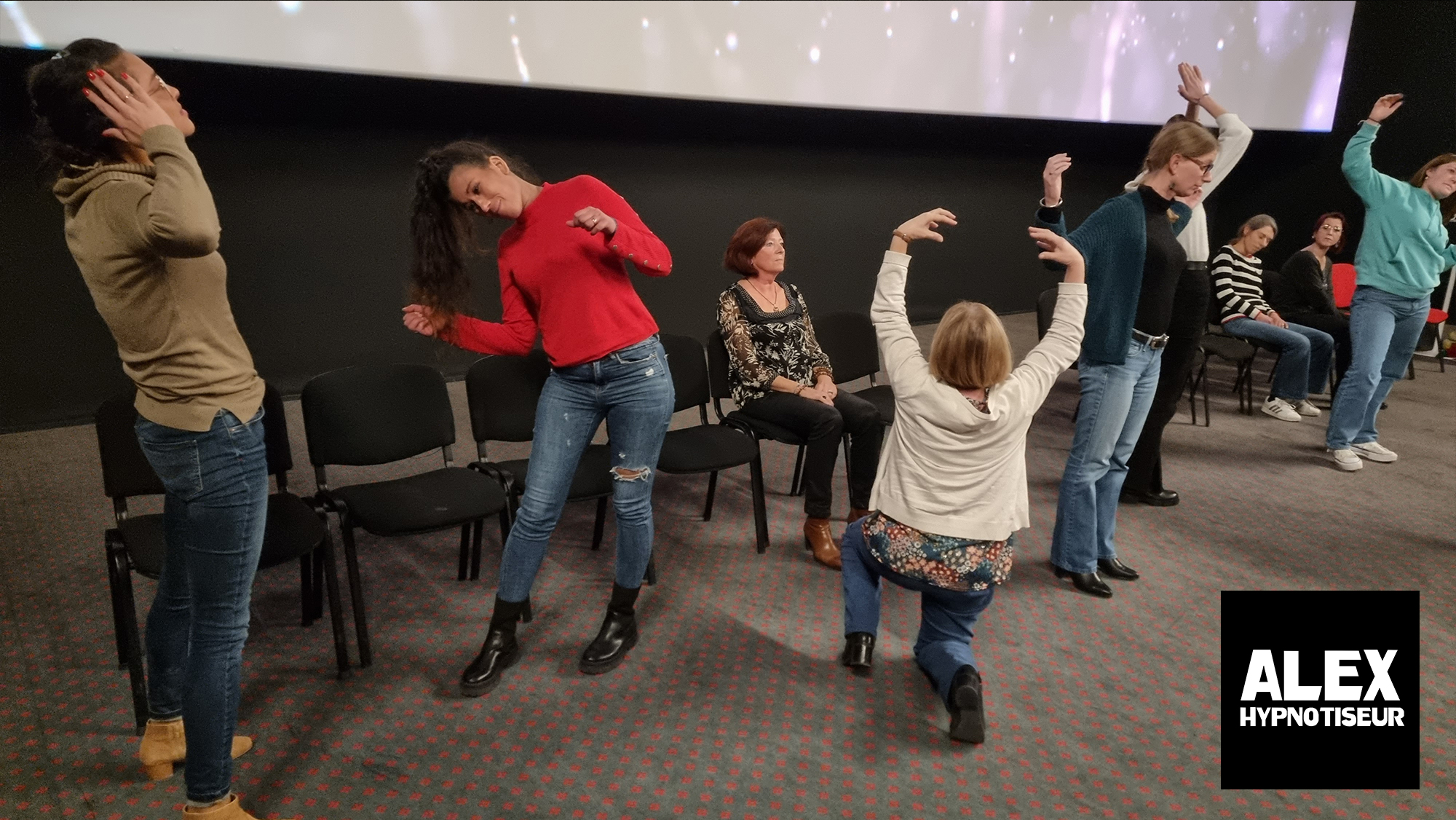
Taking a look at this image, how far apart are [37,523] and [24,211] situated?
5.37ft

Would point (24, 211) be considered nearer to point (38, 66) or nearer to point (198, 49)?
point (198, 49)

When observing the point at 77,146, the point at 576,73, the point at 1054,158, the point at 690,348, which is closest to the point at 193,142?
the point at 576,73

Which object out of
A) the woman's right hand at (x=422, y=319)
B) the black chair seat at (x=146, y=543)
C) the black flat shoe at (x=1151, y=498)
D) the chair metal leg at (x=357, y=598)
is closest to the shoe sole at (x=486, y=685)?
the chair metal leg at (x=357, y=598)

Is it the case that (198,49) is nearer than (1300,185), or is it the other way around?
(198,49)

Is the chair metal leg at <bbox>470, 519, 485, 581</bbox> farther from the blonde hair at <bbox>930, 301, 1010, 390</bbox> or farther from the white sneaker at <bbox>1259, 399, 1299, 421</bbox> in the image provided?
the white sneaker at <bbox>1259, 399, 1299, 421</bbox>

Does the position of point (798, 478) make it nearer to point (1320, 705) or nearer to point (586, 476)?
point (586, 476)

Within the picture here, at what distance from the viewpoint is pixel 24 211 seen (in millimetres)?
3850

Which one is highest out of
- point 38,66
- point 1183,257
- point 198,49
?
point 198,49

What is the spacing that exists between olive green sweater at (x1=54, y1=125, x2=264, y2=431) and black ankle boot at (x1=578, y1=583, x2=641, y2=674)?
1.09 m

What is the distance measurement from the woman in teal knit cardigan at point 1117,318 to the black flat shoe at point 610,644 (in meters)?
1.41

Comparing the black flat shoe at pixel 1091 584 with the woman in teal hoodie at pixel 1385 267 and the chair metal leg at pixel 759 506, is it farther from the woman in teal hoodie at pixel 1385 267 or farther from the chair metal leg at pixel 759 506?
the woman in teal hoodie at pixel 1385 267

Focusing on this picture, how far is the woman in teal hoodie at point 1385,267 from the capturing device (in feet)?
12.5

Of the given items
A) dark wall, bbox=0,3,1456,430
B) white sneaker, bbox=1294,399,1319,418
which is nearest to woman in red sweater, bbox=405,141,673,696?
dark wall, bbox=0,3,1456,430

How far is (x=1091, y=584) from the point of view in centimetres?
276
